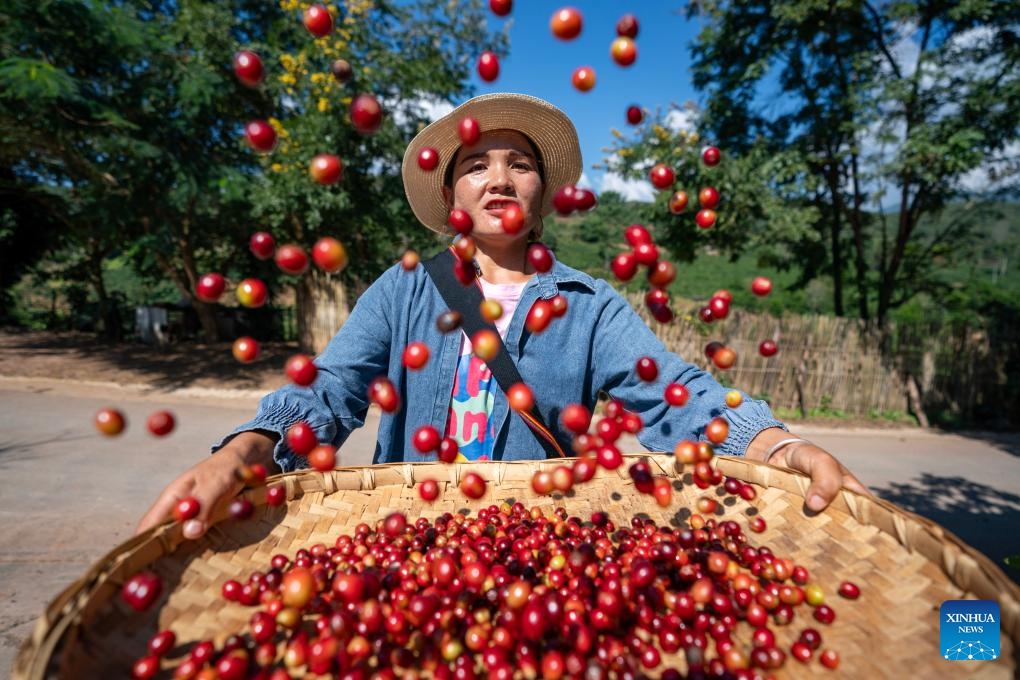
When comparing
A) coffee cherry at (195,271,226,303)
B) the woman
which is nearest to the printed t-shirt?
the woman

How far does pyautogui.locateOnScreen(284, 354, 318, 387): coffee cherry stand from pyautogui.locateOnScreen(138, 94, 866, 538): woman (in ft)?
0.53

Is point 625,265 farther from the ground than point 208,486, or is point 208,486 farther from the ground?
point 625,265

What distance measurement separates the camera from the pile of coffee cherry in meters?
1.44

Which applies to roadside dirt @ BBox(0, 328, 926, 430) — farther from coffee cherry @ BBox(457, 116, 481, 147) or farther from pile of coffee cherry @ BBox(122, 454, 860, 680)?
coffee cherry @ BBox(457, 116, 481, 147)

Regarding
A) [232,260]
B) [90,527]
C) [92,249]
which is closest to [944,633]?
[90,527]

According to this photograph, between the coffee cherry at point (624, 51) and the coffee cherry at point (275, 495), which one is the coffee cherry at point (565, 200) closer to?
the coffee cherry at point (624, 51)

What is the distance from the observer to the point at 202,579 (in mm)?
1650

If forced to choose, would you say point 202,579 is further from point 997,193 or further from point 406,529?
point 997,193

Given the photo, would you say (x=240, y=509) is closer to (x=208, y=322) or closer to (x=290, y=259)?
(x=290, y=259)

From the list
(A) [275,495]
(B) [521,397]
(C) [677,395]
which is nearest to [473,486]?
(B) [521,397]

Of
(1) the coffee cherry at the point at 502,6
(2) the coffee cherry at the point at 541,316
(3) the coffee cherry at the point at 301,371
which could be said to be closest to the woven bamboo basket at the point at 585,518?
(3) the coffee cherry at the point at 301,371

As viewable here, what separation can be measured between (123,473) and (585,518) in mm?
5603

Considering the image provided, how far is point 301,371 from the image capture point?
174 cm

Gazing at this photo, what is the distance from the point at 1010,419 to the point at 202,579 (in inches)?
494
